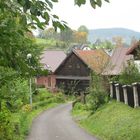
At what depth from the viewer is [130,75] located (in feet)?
106

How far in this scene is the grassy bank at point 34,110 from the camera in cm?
2474

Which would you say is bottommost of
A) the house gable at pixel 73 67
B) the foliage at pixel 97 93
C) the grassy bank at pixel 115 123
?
the grassy bank at pixel 115 123

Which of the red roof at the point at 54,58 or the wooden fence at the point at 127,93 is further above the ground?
the red roof at the point at 54,58

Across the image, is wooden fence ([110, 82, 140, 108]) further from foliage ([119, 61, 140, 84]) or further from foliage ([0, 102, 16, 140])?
foliage ([0, 102, 16, 140])

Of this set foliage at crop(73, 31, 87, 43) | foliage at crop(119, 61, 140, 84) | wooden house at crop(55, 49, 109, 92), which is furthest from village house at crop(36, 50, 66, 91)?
foliage at crop(73, 31, 87, 43)

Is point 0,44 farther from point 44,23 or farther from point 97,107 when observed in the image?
point 97,107

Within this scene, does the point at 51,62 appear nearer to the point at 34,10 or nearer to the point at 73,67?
the point at 73,67

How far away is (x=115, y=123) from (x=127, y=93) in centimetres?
582

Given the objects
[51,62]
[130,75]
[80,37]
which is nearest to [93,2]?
[130,75]

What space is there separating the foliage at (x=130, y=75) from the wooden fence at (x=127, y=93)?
1.87 feet

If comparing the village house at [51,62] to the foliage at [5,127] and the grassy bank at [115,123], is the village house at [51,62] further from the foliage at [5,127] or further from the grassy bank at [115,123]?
the foliage at [5,127]

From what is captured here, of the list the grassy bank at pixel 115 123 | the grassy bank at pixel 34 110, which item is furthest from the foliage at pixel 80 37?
the grassy bank at pixel 115 123

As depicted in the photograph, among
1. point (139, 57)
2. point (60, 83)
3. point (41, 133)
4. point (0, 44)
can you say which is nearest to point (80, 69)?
point (60, 83)

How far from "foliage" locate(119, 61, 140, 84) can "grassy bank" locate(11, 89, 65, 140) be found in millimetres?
7400
